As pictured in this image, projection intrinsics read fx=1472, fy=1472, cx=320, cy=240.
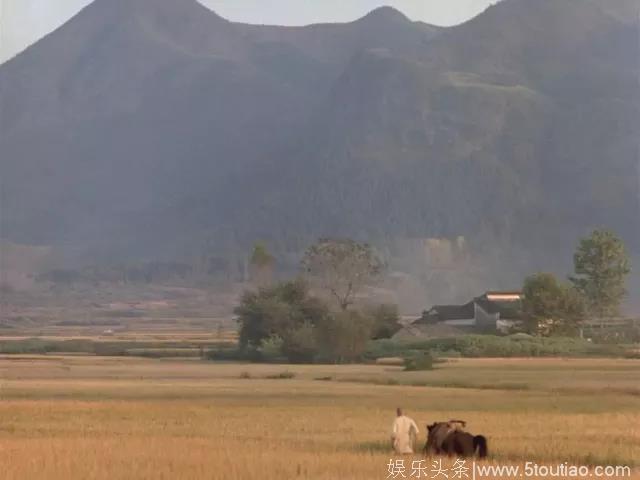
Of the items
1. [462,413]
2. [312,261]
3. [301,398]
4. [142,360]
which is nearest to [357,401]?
[301,398]

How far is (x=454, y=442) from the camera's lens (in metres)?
29.0

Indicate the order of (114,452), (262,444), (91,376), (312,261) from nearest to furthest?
(114,452) < (262,444) < (91,376) < (312,261)

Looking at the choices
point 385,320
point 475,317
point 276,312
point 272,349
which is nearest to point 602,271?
point 475,317

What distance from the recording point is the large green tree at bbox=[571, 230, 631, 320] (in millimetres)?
134000

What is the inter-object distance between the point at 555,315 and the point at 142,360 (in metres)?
36.0

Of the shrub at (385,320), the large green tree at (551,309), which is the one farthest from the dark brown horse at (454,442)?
the large green tree at (551,309)

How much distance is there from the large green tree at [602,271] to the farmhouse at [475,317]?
661cm

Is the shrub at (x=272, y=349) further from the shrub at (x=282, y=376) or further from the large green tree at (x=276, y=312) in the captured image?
the shrub at (x=282, y=376)

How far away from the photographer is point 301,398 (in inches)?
2105

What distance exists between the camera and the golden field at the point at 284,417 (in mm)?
27844

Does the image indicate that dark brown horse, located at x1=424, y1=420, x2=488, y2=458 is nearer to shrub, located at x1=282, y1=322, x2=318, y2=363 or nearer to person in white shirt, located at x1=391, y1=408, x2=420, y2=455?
person in white shirt, located at x1=391, y1=408, x2=420, y2=455

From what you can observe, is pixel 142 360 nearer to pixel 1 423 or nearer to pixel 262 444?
pixel 1 423

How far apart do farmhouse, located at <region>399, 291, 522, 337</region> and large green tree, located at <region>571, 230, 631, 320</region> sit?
661 centimetres

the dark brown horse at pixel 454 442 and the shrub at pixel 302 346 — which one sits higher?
the shrub at pixel 302 346
